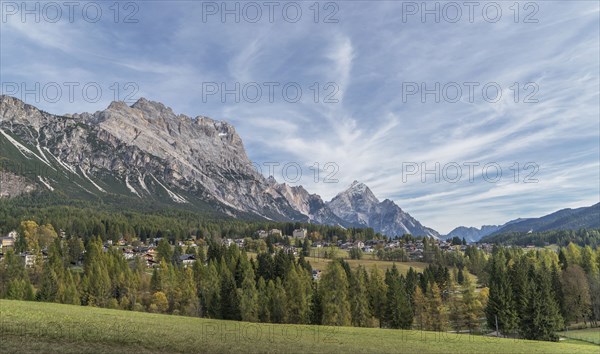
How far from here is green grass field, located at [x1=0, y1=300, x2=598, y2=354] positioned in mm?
32094

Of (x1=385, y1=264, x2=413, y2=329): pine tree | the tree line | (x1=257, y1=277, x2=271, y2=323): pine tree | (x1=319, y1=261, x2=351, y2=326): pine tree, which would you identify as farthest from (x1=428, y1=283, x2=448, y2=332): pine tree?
(x1=257, y1=277, x2=271, y2=323): pine tree

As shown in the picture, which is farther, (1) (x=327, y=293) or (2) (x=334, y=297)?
(1) (x=327, y=293)

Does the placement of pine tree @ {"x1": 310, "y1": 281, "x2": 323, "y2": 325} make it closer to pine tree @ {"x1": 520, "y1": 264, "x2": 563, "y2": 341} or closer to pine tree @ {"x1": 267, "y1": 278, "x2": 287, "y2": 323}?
pine tree @ {"x1": 267, "y1": 278, "x2": 287, "y2": 323}

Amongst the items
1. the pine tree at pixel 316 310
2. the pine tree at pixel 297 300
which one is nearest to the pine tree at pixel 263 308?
the pine tree at pixel 297 300

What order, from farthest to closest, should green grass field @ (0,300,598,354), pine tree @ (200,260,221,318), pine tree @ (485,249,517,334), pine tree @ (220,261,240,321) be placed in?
pine tree @ (200,260,221,318), pine tree @ (220,261,240,321), pine tree @ (485,249,517,334), green grass field @ (0,300,598,354)

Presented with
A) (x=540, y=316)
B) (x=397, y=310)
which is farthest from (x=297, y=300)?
(x=540, y=316)

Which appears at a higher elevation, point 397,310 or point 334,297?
point 334,297

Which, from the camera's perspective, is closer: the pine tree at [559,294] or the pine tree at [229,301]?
the pine tree at [229,301]

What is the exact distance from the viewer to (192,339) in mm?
36906

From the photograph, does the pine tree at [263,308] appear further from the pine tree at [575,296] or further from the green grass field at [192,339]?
the pine tree at [575,296]

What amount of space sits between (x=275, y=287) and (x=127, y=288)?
4772cm

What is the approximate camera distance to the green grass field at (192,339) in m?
32.1

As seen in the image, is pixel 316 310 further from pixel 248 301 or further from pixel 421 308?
pixel 421 308

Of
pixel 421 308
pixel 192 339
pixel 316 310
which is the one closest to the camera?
pixel 192 339
